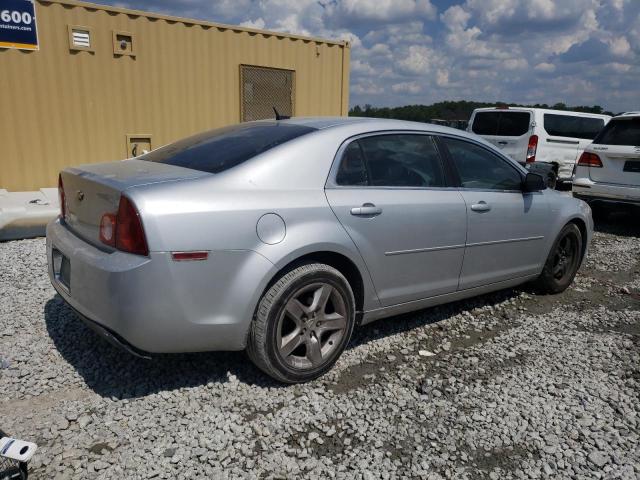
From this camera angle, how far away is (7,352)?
332 centimetres

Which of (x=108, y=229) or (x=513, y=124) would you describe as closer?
(x=108, y=229)

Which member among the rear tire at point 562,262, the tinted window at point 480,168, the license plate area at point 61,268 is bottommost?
the rear tire at point 562,262

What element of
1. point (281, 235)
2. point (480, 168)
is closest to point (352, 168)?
point (281, 235)

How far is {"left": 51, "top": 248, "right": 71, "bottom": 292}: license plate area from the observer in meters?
2.93

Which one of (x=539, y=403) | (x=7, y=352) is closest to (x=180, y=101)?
(x=7, y=352)

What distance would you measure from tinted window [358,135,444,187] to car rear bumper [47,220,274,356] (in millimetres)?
1073

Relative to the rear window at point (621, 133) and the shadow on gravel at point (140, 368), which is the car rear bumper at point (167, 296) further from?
the rear window at point (621, 133)

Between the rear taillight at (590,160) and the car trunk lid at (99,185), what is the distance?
7.00 meters

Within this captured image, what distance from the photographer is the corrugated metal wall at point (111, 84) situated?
728cm

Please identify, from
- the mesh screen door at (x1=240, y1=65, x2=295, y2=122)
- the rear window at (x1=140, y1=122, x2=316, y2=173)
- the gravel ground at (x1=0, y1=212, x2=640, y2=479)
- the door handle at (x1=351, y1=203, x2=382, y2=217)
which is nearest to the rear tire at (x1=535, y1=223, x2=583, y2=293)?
the gravel ground at (x1=0, y1=212, x2=640, y2=479)

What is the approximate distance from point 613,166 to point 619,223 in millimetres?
1533

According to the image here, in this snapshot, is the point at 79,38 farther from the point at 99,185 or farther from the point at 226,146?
the point at 99,185

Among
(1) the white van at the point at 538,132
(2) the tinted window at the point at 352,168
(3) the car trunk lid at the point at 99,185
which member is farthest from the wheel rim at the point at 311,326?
(1) the white van at the point at 538,132

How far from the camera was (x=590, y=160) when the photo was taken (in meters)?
7.92
